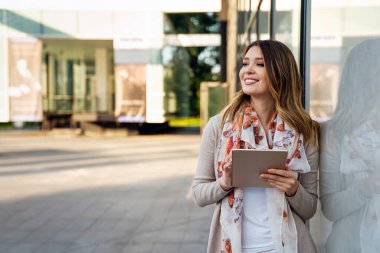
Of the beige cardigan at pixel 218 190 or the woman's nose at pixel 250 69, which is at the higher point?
the woman's nose at pixel 250 69

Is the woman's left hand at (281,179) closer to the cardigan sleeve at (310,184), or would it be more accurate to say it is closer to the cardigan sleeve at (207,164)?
the cardigan sleeve at (310,184)

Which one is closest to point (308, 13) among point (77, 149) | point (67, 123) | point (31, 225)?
point (31, 225)

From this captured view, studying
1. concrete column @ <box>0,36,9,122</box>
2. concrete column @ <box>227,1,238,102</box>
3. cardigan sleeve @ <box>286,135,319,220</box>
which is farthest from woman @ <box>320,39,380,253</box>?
concrete column @ <box>0,36,9,122</box>

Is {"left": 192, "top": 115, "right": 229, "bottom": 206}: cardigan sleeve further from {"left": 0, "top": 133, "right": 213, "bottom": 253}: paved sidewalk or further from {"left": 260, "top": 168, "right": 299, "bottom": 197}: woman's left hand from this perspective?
{"left": 0, "top": 133, "right": 213, "bottom": 253}: paved sidewalk

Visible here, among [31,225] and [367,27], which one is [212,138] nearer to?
[367,27]

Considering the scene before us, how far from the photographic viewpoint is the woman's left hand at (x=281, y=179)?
5.63 ft

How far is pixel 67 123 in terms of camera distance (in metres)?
21.7

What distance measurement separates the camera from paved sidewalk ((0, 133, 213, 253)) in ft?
16.5

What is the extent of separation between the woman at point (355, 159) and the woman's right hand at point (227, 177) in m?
A: 0.45

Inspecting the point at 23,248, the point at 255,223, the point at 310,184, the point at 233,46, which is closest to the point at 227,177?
the point at 255,223

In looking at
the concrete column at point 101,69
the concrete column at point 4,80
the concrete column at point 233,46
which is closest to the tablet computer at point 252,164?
the concrete column at point 233,46

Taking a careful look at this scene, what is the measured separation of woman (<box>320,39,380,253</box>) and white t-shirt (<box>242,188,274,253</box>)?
0.31 m

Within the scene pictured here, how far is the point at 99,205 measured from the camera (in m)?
6.83

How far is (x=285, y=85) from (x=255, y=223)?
0.55 metres
